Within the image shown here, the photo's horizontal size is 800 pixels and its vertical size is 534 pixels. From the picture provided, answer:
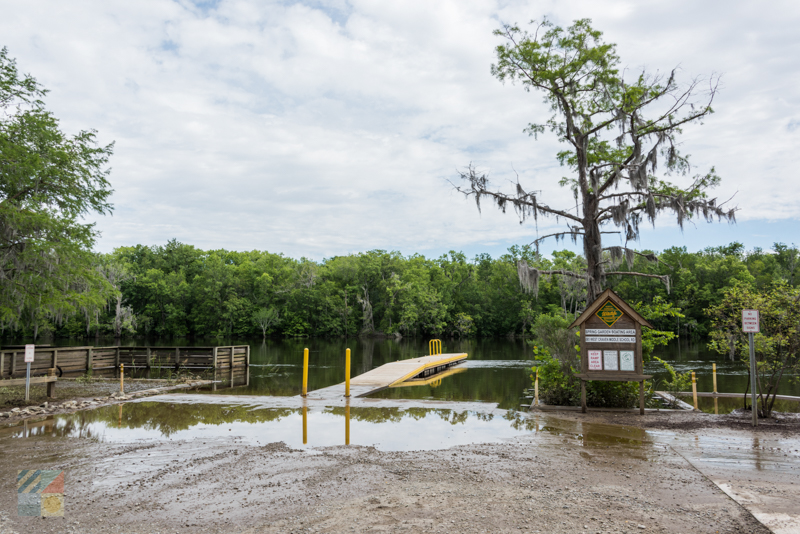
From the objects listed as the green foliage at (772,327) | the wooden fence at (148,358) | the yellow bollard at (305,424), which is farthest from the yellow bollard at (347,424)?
the wooden fence at (148,358)

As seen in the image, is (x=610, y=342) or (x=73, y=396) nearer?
(x=610, y=342)

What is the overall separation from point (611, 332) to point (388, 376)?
343 inches

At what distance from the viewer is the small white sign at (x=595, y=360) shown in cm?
1048

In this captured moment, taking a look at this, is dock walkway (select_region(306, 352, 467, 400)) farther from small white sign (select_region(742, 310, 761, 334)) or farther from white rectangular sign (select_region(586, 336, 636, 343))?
small white sign (select_region(742, 310, 761, 334))

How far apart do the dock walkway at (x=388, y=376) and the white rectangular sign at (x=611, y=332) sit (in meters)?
5.85

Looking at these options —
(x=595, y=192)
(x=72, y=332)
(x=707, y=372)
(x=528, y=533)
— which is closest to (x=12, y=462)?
(x=528, y=533)

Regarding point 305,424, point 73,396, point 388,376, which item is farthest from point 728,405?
point 73,396

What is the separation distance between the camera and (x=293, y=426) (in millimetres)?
9016

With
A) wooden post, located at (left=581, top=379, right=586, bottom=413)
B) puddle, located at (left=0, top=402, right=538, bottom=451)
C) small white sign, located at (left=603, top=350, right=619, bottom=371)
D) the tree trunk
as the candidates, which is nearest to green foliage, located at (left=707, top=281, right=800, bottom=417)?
small white sign, located at (left=603, top=350, right=619, bottom=371)

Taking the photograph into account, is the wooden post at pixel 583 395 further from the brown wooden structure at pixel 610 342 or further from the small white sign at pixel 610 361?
the small white sign at pixel 610 361

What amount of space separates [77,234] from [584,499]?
62.6ft

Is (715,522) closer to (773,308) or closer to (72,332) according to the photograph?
(773,308)

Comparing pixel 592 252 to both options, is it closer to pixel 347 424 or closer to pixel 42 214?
pixel 347 424

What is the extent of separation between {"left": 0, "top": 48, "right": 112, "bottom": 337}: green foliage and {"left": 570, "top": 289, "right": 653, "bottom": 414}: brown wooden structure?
16.1m
